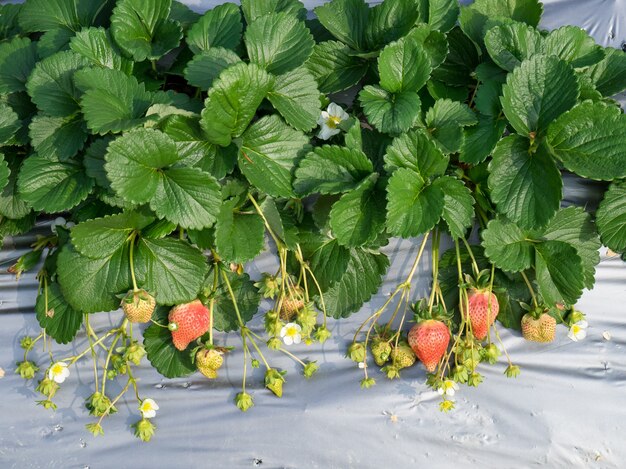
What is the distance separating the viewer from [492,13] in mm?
1228

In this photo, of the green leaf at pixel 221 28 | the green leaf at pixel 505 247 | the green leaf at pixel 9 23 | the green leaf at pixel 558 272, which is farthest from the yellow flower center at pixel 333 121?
the green leaf at pixel 9 23

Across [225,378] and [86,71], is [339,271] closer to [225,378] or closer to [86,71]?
[225,378]

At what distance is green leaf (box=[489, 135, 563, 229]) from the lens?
114cm

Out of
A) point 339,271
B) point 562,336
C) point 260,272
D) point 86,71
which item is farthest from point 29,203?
point 562,336

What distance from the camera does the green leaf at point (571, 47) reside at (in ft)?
3.85

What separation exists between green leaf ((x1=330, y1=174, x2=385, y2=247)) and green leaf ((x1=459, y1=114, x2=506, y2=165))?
0.16 m

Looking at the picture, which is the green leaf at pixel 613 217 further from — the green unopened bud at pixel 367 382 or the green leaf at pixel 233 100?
the green leaf at pixel 233 100

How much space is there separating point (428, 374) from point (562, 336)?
28 centimetres

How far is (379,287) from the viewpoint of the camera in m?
1.32

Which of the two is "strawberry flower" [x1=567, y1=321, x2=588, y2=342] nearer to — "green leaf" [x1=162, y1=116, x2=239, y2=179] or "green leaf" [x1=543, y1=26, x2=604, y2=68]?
"green leaf" [x1=543, y1=26, x2=604, y2=68]

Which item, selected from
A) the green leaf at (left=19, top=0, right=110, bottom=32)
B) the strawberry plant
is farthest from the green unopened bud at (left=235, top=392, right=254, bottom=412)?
the green leaf at (left=19, top=0, right=110, bottom=32)

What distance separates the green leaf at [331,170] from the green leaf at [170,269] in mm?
243

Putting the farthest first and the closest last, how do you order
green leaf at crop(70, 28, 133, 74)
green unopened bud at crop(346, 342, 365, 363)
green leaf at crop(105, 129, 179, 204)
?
green unopened bud at crop(346, 342, 365, 363) → green leaf at crop(70, 28, 133, 74) → green leaf at crop(105, 129, 179, 204)

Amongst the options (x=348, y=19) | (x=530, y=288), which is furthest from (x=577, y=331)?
(x=348, y=19)
